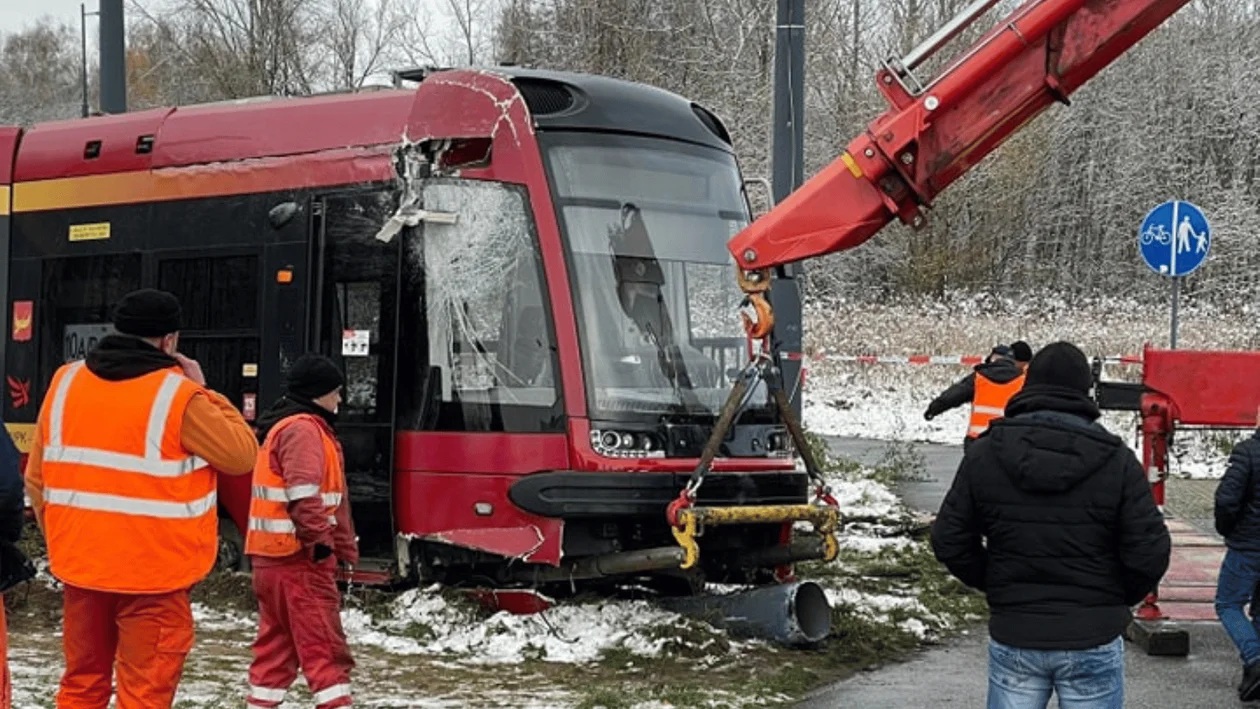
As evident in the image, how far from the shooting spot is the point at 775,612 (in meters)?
9.51

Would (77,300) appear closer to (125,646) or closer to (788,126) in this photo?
(788,126)

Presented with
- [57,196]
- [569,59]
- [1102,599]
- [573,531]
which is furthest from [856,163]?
[569,59]

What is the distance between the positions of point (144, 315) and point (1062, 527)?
11.3 ft

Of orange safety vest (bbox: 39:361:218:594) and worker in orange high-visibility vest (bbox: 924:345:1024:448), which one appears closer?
orange safety vest (bbox: 39:361:218:594)

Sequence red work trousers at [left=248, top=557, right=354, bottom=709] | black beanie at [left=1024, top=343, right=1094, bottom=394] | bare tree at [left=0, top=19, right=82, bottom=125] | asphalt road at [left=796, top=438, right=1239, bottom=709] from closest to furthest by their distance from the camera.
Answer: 1. black beanie at [left=1024, top=343, right=1094, bottom=394]
2. red work trousers at [left=248, top=557, right=354, bottom=709]
3. asphalt road at [left=796, top=438, right=1239, bottom=709]
4. bare tree at [left=0, top=19, right=82, bottom=125]

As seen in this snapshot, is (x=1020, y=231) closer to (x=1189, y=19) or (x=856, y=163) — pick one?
(x=1189, y=19)

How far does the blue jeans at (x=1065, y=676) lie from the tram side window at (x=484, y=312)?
4470 mm

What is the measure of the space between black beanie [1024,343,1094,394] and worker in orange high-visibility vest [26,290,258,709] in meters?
2.92

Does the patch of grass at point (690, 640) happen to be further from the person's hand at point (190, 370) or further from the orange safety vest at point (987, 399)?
the orange safety vest at point (987, 399)

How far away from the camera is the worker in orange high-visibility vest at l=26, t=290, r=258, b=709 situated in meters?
6.15

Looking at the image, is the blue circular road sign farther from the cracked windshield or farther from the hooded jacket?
the hooded jacket

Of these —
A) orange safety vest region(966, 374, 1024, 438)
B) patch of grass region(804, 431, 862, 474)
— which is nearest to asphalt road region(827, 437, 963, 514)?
patch of grass region(804, 431, 862, 474)

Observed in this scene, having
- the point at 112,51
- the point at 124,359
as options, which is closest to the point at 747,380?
the point at 124,359

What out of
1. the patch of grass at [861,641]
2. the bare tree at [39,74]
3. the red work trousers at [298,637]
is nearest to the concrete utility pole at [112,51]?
the patch of grass at [861,641]
